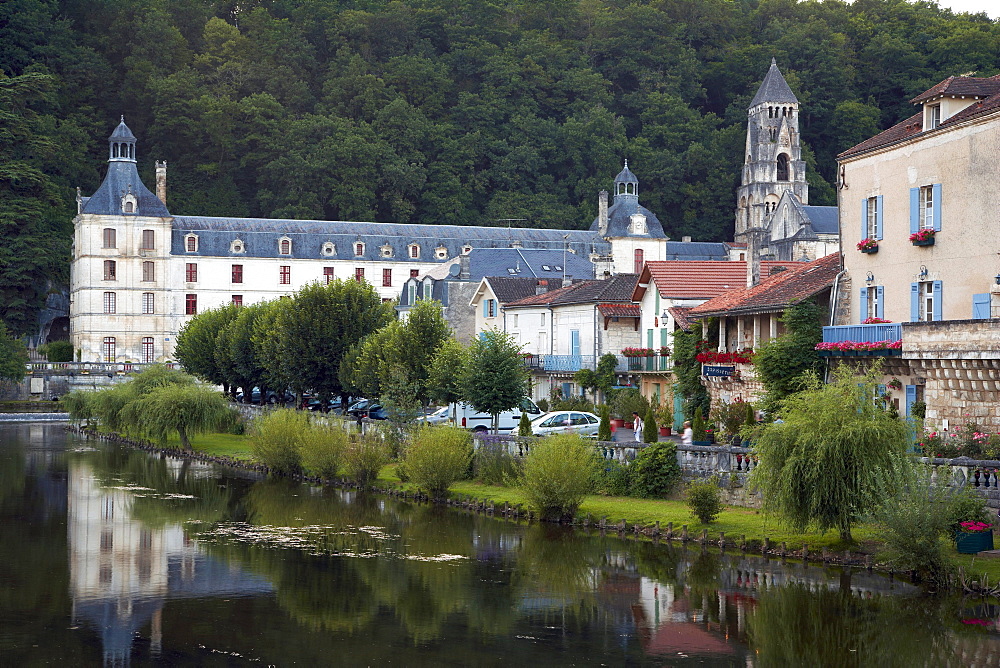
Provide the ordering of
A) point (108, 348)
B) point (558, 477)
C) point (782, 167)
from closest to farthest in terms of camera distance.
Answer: point (558, 477) → point (108, 348) → point (782, 167)

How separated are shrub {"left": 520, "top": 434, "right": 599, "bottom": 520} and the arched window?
78.3 metres

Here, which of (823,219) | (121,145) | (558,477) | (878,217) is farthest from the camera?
(121,145)

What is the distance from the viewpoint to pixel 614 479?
3212 cm

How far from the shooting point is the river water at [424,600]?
62.4 ft

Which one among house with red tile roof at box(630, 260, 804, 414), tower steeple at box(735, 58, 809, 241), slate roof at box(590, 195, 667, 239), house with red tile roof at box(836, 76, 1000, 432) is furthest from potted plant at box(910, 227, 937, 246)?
tower steeple at box(735, 58, 809, 241)

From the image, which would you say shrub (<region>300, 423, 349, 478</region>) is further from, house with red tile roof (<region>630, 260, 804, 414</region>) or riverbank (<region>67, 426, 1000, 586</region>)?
house with red tile roof (<region>630, 260, 804, 414</region>)

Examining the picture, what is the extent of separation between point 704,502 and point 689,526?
675 mm

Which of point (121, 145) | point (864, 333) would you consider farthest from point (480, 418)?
point (121, 145)

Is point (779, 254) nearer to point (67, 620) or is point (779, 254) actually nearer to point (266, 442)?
point (266, 442)

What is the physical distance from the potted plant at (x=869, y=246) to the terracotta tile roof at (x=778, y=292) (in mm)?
1682

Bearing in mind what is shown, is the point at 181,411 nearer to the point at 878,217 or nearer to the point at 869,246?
the point at 869,246

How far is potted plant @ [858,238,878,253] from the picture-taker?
1278 inches

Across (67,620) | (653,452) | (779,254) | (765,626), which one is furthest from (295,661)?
(779,254)

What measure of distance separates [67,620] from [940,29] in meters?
114
